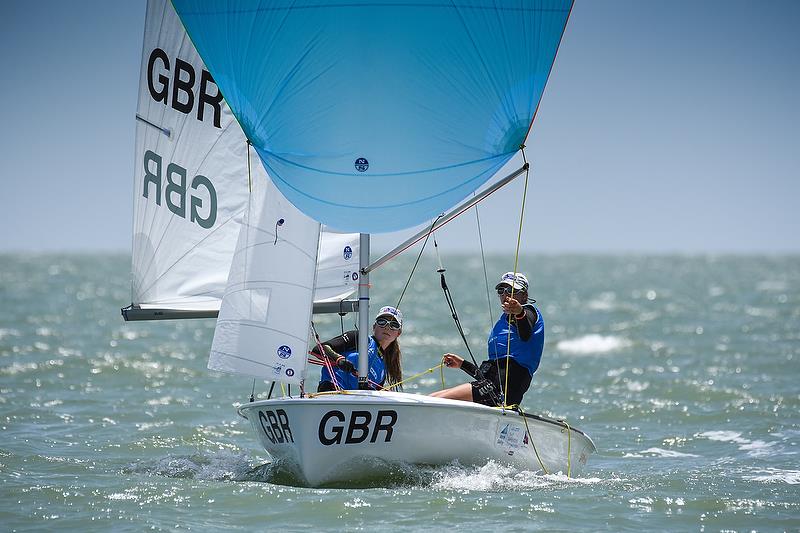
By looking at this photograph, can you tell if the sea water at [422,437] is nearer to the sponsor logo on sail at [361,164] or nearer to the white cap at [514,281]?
the white cap at [514,281]

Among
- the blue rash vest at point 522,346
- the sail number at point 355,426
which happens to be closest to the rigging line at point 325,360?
the sail number at point 355,426

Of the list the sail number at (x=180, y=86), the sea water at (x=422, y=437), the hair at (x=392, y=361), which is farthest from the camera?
the sail number at (x=180, y=86)

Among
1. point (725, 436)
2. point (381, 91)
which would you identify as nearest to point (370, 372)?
point (381, 91)

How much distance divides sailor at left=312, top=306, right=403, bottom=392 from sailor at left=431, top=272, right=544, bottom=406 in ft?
1.32

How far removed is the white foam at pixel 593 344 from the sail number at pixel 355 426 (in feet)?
37.0

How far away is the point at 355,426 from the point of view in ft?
22.5

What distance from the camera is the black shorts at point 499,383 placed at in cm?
761

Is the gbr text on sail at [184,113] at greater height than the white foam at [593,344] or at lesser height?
greater

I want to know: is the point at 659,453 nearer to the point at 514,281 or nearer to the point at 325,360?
the point at 514,281

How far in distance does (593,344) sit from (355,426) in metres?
12.9

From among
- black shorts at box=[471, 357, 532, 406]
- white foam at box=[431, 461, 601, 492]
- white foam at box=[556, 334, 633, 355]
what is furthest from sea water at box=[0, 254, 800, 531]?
black shorts at box=[471, 357, 532, 406]

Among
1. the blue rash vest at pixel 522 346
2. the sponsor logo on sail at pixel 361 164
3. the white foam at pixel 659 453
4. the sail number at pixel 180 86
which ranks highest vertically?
the sail number at pixel 180 86

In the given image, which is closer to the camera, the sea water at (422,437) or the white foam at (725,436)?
the sea water at (422,437)

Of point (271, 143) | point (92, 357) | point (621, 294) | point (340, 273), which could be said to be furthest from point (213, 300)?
point (621, 294)
